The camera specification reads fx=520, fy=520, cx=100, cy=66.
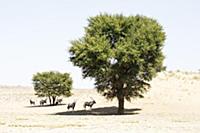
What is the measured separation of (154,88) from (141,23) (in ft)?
59.8

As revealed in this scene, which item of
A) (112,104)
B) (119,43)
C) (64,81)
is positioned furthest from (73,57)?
(64,81)

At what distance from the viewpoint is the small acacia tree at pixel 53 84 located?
90250 mm

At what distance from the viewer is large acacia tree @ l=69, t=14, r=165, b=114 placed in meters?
56.1

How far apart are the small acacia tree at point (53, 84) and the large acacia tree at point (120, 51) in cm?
3156

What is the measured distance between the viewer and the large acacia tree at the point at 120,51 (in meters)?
56.1

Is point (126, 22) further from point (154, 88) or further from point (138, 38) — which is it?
point (154, 88)

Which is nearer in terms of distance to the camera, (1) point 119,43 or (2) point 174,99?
(1) point 119,43

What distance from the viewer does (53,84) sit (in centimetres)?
9050

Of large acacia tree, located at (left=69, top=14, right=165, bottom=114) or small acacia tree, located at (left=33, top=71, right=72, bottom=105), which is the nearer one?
large acacia tree, located at (left=69, top=14, right=165, bottom=114)

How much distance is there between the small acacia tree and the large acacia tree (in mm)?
31555

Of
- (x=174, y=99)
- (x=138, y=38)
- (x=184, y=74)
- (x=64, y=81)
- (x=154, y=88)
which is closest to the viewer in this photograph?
(x=138, y=38)

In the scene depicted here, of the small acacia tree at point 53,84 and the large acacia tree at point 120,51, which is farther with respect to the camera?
the small acacia tree at point 53,84

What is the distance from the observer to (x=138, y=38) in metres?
56.3

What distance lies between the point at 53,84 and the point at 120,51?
37.1 metres
